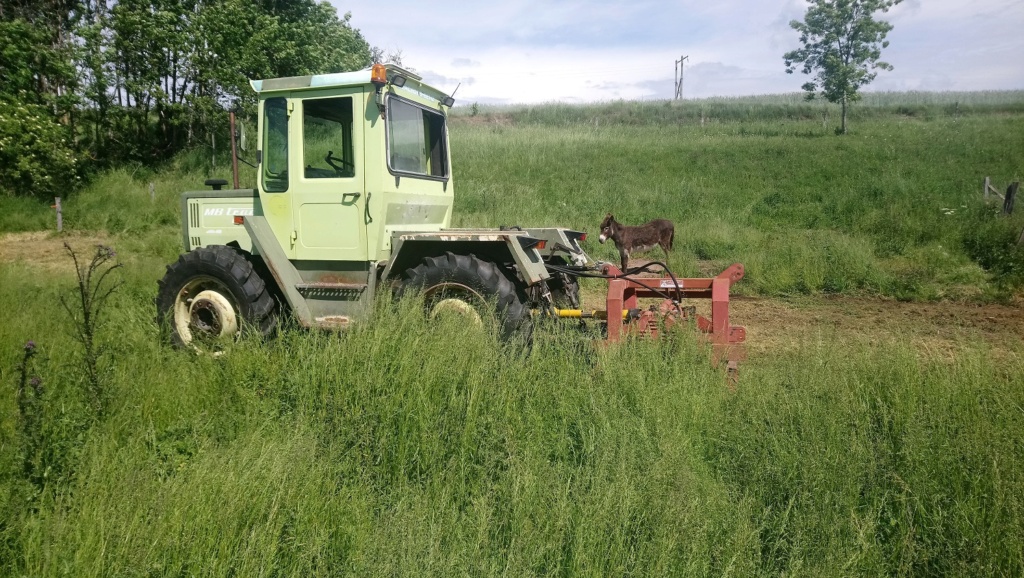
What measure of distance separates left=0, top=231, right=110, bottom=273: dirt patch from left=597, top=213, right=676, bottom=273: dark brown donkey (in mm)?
9916

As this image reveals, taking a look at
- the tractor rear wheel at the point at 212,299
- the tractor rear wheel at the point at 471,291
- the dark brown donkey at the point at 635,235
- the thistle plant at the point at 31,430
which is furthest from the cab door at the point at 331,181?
the dark brown donkey at the point at 635,235

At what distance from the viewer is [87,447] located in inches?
127

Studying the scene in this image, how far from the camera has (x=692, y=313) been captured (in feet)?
16.1

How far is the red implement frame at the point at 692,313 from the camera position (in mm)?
4590

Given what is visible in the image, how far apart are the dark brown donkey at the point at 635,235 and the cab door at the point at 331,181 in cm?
637

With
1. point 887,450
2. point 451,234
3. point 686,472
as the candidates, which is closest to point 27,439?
point 451,234

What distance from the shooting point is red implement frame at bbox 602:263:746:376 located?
4.59 metres

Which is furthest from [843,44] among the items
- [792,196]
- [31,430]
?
[31,430]

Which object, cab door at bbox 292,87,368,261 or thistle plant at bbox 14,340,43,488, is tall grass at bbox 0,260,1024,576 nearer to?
thistle plant at bbox 14,340,43,488

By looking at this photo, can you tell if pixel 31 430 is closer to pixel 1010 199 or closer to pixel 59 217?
pixel 59 217

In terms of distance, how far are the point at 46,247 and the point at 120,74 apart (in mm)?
6949

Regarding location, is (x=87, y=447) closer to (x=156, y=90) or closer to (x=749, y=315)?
(x=749, y=315)

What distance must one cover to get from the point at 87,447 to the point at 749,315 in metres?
7.59

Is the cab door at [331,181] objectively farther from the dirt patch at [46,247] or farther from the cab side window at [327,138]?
the dirt patch at [46,247]
